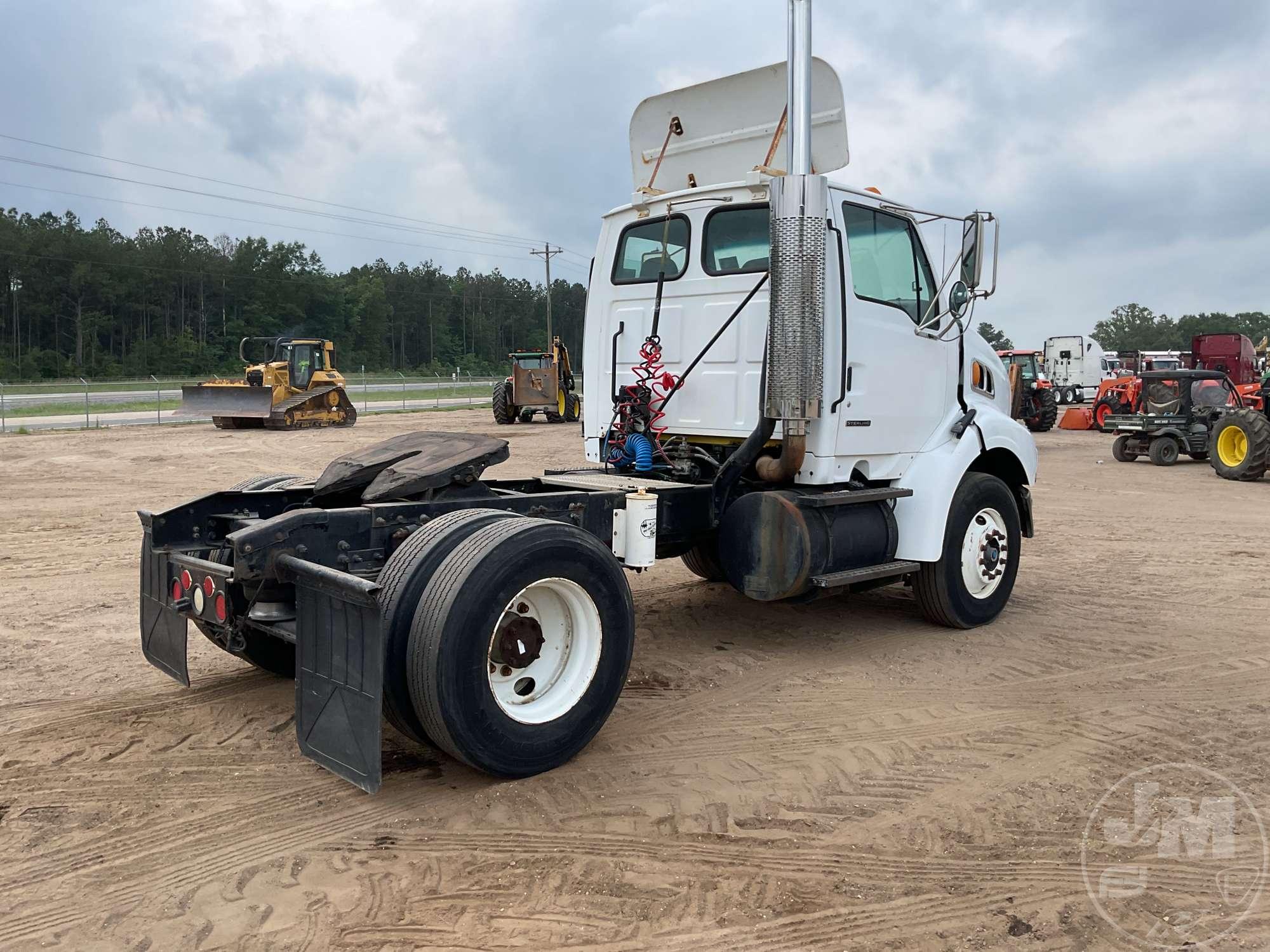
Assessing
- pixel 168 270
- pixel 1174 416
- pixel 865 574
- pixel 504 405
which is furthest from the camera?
pixel 168 270

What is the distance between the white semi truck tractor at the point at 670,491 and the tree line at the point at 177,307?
191 feet

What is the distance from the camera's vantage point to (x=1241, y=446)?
17281 millimetres

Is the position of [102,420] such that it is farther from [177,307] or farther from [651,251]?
[177,307]

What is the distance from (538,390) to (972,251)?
24.1 meters

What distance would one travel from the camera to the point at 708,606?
7.55 metres

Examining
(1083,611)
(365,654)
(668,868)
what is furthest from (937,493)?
(365,654)

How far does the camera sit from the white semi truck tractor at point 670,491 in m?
4.00

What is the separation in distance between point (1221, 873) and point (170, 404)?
3727 centimetres

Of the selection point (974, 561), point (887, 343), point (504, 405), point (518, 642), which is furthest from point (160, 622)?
point (504, 405)

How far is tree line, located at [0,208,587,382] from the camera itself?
6650 centimetres

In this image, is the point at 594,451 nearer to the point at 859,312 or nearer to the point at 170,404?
the point at 859,312

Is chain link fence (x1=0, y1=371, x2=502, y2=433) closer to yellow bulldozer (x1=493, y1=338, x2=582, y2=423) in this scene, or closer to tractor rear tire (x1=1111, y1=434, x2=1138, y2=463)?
yellow bulldozer (x1=493, y1=338, x2=582, y2=423)

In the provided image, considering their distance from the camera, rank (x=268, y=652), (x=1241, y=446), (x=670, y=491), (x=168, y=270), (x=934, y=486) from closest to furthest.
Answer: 1. (x=268, y=652)
2. (x=670, y=491)
3. (x=934, y=486)
4. (x=1241, y=446)
5. (x=168, y=270)

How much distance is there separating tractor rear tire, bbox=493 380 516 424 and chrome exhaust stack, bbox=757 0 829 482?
81.9ft
